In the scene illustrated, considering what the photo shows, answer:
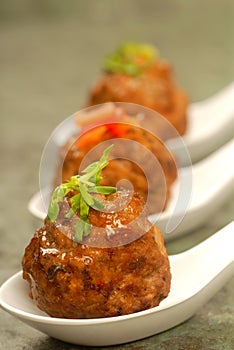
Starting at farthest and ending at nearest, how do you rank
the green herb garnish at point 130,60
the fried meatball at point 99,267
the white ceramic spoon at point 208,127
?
the green herb garnish at point 130,60 < the white ceramic spoon at point 208,127 < the fried meatball at point 99,267

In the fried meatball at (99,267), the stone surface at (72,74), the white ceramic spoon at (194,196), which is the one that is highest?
the fried meatball at (99,267)

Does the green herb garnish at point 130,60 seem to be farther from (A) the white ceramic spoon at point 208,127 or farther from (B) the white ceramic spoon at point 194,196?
(B) the white ceramic spoon at point 194,196

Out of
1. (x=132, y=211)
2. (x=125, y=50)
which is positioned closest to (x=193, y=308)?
(x=132, y=211)

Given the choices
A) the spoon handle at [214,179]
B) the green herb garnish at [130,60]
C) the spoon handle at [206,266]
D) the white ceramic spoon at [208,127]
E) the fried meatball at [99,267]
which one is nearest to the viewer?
the fried meatball at [99,267]

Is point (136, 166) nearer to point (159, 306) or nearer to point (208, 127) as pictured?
point (159, 306)

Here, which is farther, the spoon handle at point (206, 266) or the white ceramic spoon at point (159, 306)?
the spoon handle at point (206, 266)

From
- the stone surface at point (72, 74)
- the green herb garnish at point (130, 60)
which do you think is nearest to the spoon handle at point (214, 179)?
the stone surface at point (72, 74)
